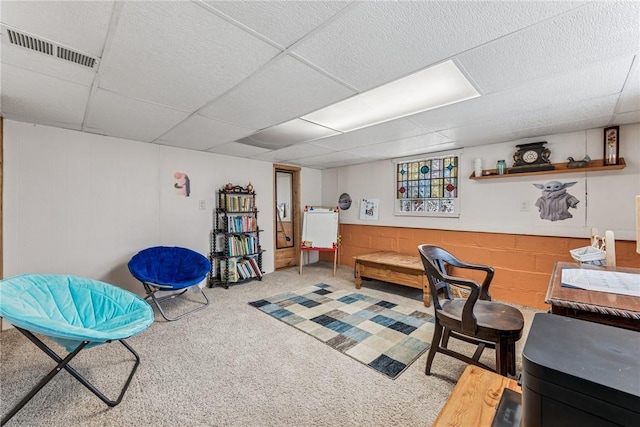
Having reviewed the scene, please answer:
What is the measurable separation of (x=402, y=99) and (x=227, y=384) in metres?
2.61

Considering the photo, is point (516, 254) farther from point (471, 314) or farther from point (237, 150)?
point (237, 150)

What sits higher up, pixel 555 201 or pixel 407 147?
pixel 407 147

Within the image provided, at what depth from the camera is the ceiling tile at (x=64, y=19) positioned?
120 centimetres

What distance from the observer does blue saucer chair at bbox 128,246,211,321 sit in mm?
3021

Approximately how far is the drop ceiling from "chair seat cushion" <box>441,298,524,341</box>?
1631 millimetres

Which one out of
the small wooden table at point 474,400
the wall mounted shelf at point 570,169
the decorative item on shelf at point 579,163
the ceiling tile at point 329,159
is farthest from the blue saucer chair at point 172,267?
the decorative item on shelf at point 579,163

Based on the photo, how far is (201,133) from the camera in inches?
121

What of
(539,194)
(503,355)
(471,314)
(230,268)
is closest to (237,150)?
(230,268)

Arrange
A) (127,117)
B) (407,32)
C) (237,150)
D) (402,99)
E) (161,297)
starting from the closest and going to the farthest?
(407,32) < (402,99) < (127,117) < (161,297) < (237,150)

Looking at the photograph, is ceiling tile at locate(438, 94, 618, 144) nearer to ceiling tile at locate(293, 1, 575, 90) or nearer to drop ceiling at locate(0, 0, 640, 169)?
drop ceiling at locate(0, 0, 640, 169)

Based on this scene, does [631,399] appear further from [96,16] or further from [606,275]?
[96,16]

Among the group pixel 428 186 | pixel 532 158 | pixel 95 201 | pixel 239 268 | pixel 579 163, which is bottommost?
pixel 239 268

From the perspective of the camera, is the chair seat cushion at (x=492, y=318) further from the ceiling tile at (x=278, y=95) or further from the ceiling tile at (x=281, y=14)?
the ceiling tile at (x=281, y=14)

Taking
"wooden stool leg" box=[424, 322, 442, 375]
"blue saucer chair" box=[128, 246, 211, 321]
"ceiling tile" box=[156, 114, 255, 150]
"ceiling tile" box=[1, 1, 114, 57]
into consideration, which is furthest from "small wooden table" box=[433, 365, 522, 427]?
"blue saucer chair" box=[128, 246, 211, 321]
